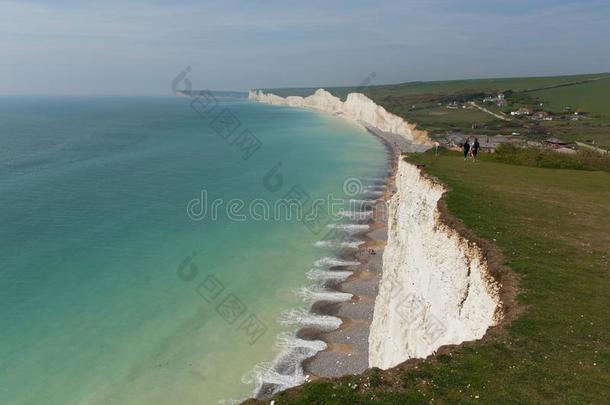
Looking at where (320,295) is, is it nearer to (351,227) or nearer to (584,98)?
(351,227)

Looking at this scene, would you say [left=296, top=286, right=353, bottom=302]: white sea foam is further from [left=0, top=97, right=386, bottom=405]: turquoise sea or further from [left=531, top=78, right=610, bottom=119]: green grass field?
[left=531, top=78, right=610, bottom=119]: green grass field

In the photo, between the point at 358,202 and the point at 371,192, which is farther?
the point at 371,192

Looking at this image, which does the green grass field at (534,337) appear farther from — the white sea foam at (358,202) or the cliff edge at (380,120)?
the cliff edge at (380,120)

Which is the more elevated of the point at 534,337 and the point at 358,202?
the point at 534,337

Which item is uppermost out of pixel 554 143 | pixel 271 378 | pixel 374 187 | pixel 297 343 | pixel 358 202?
pixel 554 143

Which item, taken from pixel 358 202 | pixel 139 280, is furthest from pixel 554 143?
pixel 139 280

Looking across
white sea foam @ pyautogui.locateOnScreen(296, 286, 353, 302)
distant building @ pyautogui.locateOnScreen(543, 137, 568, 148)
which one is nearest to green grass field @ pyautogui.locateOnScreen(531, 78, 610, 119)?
distant building @ pyautogui.locateOnScreen(543, 137, 568, 148)
